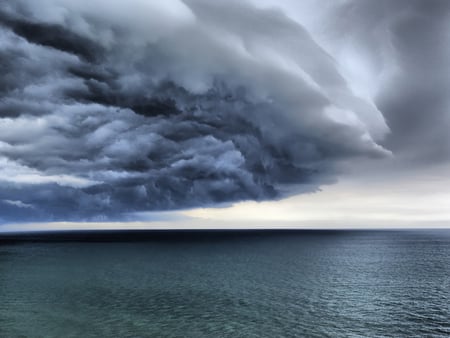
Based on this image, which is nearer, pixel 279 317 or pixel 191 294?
pixel 279 317

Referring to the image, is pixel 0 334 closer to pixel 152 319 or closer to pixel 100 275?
pixel 152 319

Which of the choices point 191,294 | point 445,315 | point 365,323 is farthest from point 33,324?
point 445,315

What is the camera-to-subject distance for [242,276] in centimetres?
9000

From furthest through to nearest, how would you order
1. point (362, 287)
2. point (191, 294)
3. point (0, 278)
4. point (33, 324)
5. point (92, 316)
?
point (0, 278) < point (362, 287) < point (191, 294) < point (92, 316) < point (33, 324)

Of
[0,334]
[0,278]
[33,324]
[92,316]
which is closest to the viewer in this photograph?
[0,334]

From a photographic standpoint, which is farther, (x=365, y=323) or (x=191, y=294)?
(x=191, y=294)

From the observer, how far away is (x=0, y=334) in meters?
43.1

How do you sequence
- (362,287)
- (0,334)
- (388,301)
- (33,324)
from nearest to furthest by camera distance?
(0,334)
(33,324)
(388,301)
(362,287)

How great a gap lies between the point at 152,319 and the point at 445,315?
44913 millimetres

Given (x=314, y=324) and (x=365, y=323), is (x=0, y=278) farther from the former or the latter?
(x=365, y=323)

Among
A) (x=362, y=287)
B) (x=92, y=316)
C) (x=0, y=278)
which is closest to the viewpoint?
(x=92, y=316)

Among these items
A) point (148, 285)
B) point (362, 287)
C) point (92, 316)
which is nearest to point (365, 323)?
point (362, 287)

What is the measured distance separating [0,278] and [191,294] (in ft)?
170

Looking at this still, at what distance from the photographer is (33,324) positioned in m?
47.2
